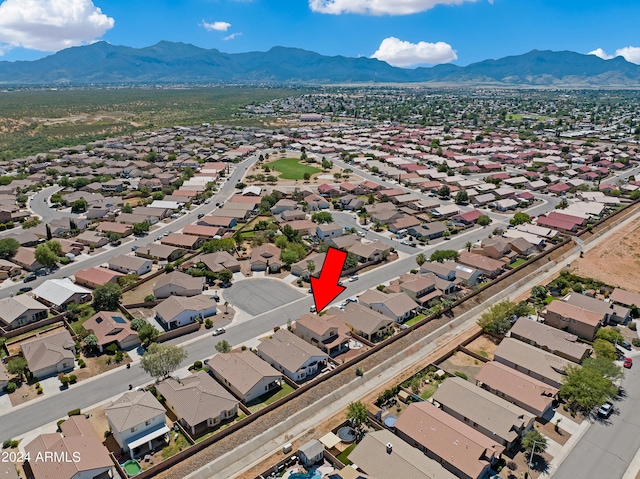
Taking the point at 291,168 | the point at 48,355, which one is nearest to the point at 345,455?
the point at 48,355

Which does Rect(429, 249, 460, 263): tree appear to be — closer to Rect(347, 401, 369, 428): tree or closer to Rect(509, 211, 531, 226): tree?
Rect(509, 211, 531, 226): tree

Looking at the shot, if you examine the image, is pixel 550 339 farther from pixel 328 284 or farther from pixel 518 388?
pixel 328 284

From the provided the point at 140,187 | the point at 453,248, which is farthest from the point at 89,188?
the point at 453,248

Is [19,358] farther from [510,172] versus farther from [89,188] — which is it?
[510,172]

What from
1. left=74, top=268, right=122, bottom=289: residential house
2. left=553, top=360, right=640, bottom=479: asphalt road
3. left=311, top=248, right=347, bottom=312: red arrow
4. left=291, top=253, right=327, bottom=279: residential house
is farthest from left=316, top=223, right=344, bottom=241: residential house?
left=553, top=360, right=640, bottom=479: asphalt road

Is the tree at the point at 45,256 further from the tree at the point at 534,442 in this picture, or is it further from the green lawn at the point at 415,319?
the tree at the point at 534,442
